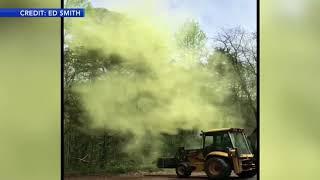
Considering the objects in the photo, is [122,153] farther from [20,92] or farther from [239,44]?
[239,44]

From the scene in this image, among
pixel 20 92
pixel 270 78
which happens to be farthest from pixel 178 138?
pixel 20 92

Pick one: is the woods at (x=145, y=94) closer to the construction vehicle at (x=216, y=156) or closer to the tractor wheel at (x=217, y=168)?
the construction vehicle at (x=216, y=156)

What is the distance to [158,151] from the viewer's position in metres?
3.28

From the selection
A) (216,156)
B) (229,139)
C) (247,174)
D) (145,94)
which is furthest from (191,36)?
(247,174)

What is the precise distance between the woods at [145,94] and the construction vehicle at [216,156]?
7cm

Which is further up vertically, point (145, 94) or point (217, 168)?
point (145, 94)

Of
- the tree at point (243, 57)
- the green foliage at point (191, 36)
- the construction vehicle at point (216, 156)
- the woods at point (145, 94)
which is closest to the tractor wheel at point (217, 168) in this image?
the construction vehicle at point (216, 156)

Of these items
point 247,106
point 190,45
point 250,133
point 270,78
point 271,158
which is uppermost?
point 190,45

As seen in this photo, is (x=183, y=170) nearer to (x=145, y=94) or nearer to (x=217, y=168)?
(x=217, y=168)

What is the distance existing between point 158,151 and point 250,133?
76 cm

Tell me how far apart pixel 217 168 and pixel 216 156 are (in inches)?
3.8

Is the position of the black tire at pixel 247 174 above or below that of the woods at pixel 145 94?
below

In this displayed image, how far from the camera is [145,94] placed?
128 inches

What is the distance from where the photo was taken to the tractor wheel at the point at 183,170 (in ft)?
10.7
